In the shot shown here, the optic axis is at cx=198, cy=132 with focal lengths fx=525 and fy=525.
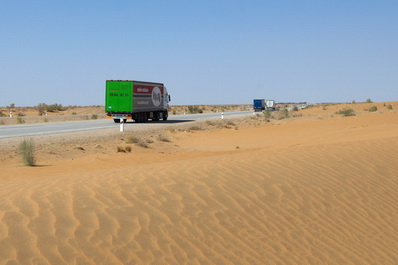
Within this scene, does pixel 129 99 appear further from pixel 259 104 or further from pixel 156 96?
pixel 259 104

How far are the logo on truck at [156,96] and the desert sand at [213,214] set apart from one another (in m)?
35.1

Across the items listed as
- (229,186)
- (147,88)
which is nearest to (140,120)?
(147,88)

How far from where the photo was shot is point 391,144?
52.1ft

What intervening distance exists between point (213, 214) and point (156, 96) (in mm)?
40958

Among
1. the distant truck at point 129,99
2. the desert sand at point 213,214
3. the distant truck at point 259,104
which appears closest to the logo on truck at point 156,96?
the distant truck at point 129,99

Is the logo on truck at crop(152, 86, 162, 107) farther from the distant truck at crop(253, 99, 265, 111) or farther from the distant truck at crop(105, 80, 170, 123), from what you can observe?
the distant truck at crop(253, 99, 265, 111)

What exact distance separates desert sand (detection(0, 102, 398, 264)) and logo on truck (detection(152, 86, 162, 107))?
35107mm

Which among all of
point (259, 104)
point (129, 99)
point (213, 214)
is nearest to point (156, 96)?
point (129, 99)

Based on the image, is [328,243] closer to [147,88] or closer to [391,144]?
[391,144]

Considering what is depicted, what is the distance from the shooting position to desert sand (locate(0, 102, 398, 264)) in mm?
6652

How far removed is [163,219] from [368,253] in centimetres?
303

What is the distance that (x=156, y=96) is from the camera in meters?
48.7

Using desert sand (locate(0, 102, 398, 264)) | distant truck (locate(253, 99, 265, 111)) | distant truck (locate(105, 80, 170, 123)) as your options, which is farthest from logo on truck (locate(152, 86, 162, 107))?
distant truck (locate(253, 99, 265, 111))

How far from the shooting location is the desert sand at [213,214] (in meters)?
6.65
